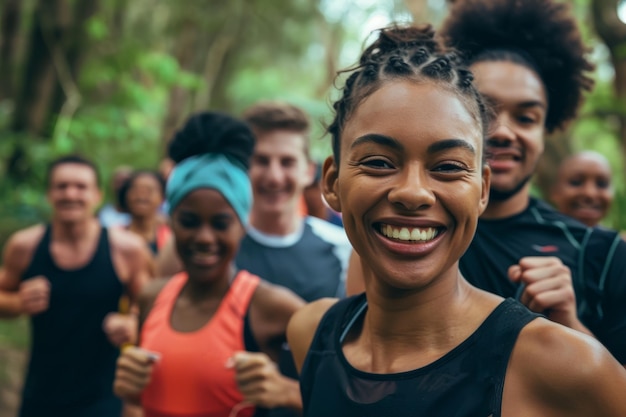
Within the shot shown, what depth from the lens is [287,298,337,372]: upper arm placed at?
2.36 meters

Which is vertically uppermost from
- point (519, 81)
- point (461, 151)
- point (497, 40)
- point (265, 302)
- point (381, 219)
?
point (497, 40)

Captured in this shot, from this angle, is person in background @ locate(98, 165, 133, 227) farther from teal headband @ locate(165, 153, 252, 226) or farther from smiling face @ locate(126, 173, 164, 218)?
teal headband @ locate(165, 153, 252, 226)

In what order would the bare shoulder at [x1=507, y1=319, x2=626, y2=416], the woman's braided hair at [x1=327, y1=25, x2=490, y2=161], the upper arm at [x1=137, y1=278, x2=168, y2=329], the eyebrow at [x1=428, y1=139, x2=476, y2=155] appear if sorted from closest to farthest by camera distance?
1. the bare shoulder at [x1=507, y1=319, x2=626, y2=416]
2. the eyebrow at [x1=428, y1=139, x2=476, y2=155]
3. the woman's braided hair at [x1=327, y1=25, x2=490, y2=161]
4. the upper arm at [x1=137, y1=278, x2=168, y2=329]

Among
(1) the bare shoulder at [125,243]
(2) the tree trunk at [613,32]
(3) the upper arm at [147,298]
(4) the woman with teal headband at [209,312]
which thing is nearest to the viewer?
(4) the woman with teal headband at [209,312]

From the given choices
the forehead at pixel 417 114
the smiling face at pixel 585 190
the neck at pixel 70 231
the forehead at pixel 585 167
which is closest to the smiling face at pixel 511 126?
the forehead at pixel 417 114

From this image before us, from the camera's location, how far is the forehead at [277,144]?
15.0ft

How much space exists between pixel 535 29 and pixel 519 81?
0.38 metres

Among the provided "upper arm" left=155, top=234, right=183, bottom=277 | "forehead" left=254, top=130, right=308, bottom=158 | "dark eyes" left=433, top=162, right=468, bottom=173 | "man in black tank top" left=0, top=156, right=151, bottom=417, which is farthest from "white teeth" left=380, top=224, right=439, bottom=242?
"man in black tank top" left=0, top=156, right=151, bottom=417

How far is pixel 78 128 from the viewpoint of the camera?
10.7 meters

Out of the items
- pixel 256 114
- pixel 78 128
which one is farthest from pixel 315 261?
pixel 78 128

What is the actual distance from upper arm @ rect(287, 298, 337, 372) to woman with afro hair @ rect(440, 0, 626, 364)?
0.47 meters

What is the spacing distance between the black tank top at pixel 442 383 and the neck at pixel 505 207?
2.45 ft

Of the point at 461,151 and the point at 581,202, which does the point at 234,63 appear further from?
the point at 461,151

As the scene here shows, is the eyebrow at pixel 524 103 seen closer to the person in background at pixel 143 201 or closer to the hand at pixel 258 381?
the hand at pixel 258 381
